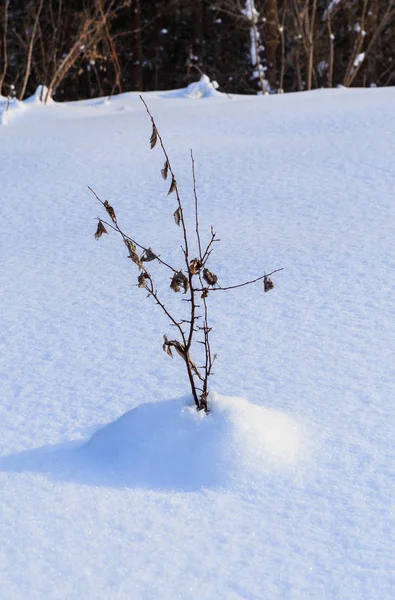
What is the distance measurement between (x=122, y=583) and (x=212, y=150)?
3611 mm

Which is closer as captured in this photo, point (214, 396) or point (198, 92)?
point (214, 396)

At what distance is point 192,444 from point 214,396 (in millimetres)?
155

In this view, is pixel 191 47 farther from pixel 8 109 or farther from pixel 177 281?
pixel 177 281

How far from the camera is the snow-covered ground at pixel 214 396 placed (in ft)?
5.07

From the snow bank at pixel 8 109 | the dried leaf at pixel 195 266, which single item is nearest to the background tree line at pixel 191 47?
the snow bank at pixel 8 109

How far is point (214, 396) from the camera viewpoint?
1973mm

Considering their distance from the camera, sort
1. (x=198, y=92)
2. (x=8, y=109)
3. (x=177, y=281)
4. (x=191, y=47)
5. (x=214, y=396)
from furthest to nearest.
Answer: (x=191, y=47)
(x=198, y=92)
(x=8, y=109)
(x=214, y=396)
(x=177, y=281)

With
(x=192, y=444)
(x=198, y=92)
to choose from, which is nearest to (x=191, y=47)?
(x=198, y=92)

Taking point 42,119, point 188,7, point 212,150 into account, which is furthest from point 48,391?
point 188,7

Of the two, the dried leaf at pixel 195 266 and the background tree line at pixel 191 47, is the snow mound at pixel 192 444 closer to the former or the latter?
the dried leaf at pixel 195 266

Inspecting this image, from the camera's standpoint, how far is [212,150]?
4.77m

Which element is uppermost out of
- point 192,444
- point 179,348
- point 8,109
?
point 8,109

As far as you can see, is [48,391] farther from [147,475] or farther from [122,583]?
[122,583]

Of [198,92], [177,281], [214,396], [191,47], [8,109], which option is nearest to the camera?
[177,281]
